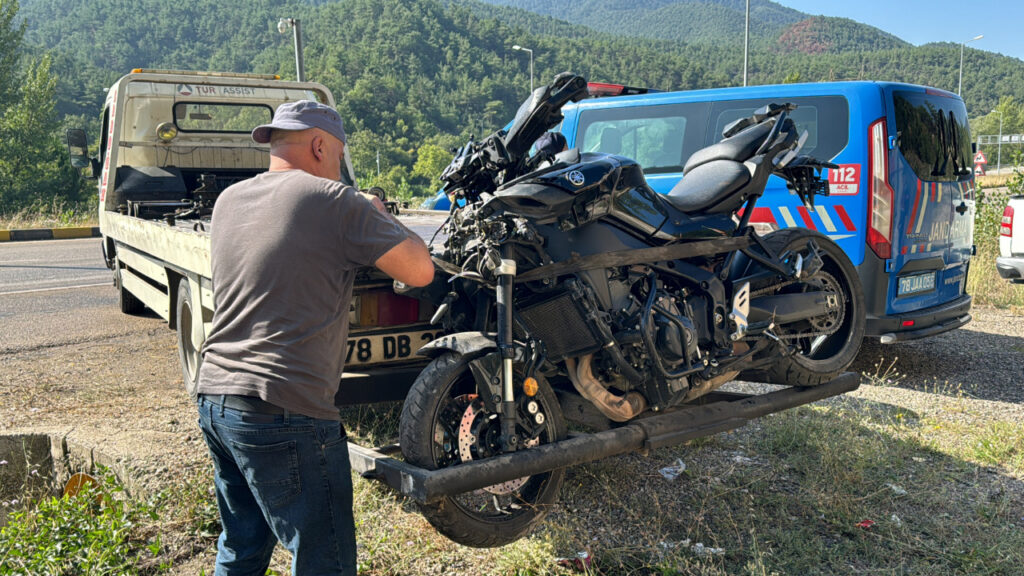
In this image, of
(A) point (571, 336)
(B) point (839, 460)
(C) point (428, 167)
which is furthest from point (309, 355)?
(C) point (428, 167)

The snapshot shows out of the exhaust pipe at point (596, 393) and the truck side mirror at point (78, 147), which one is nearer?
the exhaust pipe at point (596, 393)

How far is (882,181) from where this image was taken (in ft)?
18.2

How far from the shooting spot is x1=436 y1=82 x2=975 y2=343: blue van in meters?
5.60

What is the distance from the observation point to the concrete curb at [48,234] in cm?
1724

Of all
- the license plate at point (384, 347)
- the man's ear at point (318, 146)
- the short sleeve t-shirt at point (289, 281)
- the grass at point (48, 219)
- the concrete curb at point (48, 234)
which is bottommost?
the concrete curb at point (48, 234)

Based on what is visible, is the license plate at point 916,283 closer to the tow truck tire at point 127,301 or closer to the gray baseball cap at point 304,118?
the gray baseball cap at point 304,118

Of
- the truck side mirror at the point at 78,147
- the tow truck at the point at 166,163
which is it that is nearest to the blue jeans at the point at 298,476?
the tow truck at the point at 166,163

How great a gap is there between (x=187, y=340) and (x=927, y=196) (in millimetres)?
5088

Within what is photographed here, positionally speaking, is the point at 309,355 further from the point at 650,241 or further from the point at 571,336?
the point at 650,241

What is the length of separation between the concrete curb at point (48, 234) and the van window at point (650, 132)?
15.0 m

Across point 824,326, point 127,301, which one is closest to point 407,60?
point 127,301

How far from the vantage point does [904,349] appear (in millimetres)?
7070

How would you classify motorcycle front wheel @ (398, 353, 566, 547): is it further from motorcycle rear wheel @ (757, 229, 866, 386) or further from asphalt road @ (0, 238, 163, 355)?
asphalt road @ (0, 238, 163, 355)

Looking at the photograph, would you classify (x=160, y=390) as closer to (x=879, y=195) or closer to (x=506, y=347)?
(x=506, y=347)
